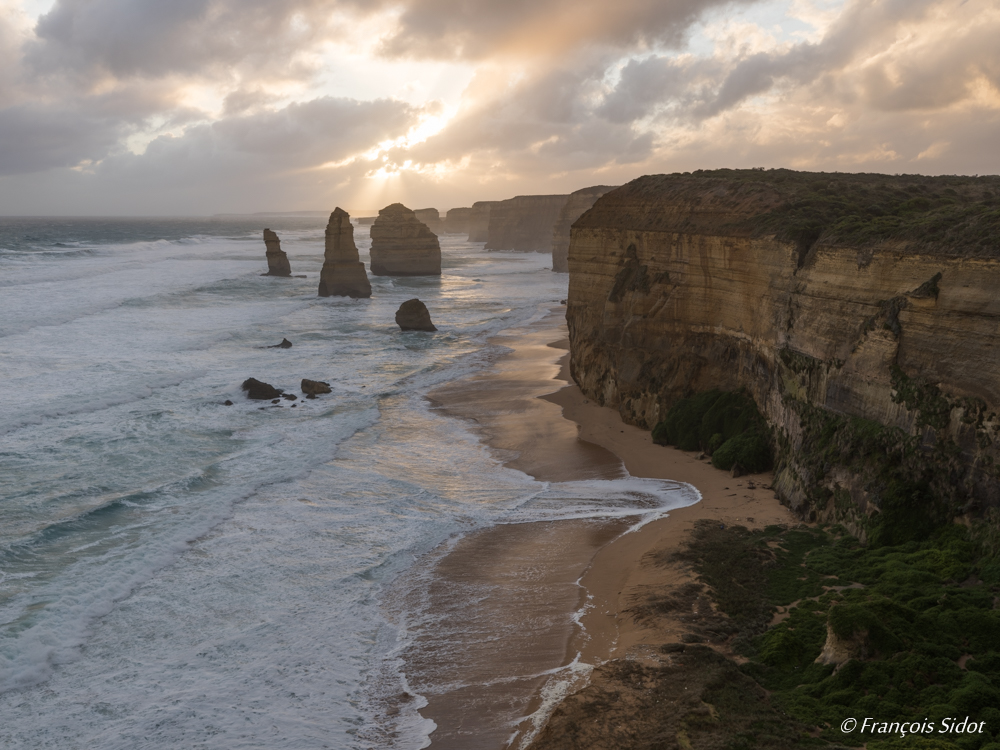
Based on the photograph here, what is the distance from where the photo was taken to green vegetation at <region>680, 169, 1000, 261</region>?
41.1ft

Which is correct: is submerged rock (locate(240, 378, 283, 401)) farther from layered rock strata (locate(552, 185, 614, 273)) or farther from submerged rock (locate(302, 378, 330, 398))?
layered rock strata (locate(552, 185, 614, 273))

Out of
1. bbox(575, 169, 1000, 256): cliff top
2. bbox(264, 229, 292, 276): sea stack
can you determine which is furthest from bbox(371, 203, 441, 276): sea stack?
bbox(575, 169, 1000, 256): cliff top

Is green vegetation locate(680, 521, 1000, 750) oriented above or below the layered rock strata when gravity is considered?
below

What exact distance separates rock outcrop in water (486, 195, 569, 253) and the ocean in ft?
305

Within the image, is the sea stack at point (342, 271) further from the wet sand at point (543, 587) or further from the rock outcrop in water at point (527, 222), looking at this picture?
the rock outcrop in water at point (527, 222)

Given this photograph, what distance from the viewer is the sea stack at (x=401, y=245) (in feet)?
243

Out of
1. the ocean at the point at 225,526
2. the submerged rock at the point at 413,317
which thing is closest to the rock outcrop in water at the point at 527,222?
the submerged rock at the point at 413,317

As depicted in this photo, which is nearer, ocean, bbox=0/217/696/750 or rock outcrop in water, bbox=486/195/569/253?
ocean, bbox=0/217/696/750

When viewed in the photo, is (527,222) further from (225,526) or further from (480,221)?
(225,526)

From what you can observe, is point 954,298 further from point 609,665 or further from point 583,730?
point 583,730

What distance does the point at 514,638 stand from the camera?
37.3 feet

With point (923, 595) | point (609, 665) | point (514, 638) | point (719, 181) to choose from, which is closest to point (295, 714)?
point (514, 638)

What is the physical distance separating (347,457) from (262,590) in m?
7.87

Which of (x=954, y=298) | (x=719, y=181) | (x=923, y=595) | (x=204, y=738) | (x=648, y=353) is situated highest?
(x=719, y=181)
